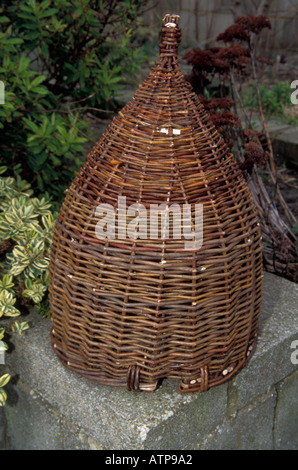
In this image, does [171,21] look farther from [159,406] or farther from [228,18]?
[228,18]

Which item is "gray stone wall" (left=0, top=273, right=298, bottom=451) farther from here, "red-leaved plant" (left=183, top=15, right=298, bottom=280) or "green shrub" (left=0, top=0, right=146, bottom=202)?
"green shrub" (left=0, top=0, right=146, bottom=202)

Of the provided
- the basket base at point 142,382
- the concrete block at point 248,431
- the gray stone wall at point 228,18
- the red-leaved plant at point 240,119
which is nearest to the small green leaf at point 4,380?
the basket base at point 142,382

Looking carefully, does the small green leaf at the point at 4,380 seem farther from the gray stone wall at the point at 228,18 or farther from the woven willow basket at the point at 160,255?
the gray stone wall at the point at 228,18

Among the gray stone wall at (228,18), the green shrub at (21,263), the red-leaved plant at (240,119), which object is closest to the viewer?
the green shrub at (21,263)

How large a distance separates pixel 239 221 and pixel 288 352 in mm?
729

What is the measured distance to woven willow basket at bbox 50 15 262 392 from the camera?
1.48 meters

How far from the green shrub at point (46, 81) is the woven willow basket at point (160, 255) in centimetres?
89

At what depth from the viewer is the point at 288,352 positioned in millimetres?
2039

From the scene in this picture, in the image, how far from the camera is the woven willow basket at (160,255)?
1479 mm

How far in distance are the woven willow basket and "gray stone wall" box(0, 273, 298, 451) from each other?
0.25 ft

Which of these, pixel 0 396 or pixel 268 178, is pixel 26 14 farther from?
pixel 268 178

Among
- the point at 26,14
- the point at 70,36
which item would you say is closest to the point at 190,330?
the point at 26,14

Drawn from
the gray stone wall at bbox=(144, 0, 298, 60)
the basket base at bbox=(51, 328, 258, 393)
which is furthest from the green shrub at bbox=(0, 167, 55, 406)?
the gray stone wall at bbox=(144, 0, 298, 60)

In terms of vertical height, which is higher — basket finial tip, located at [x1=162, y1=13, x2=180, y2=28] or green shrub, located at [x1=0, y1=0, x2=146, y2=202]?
basket finial tip, located at [x1=162, y1=13, x2=180, y2=28]
